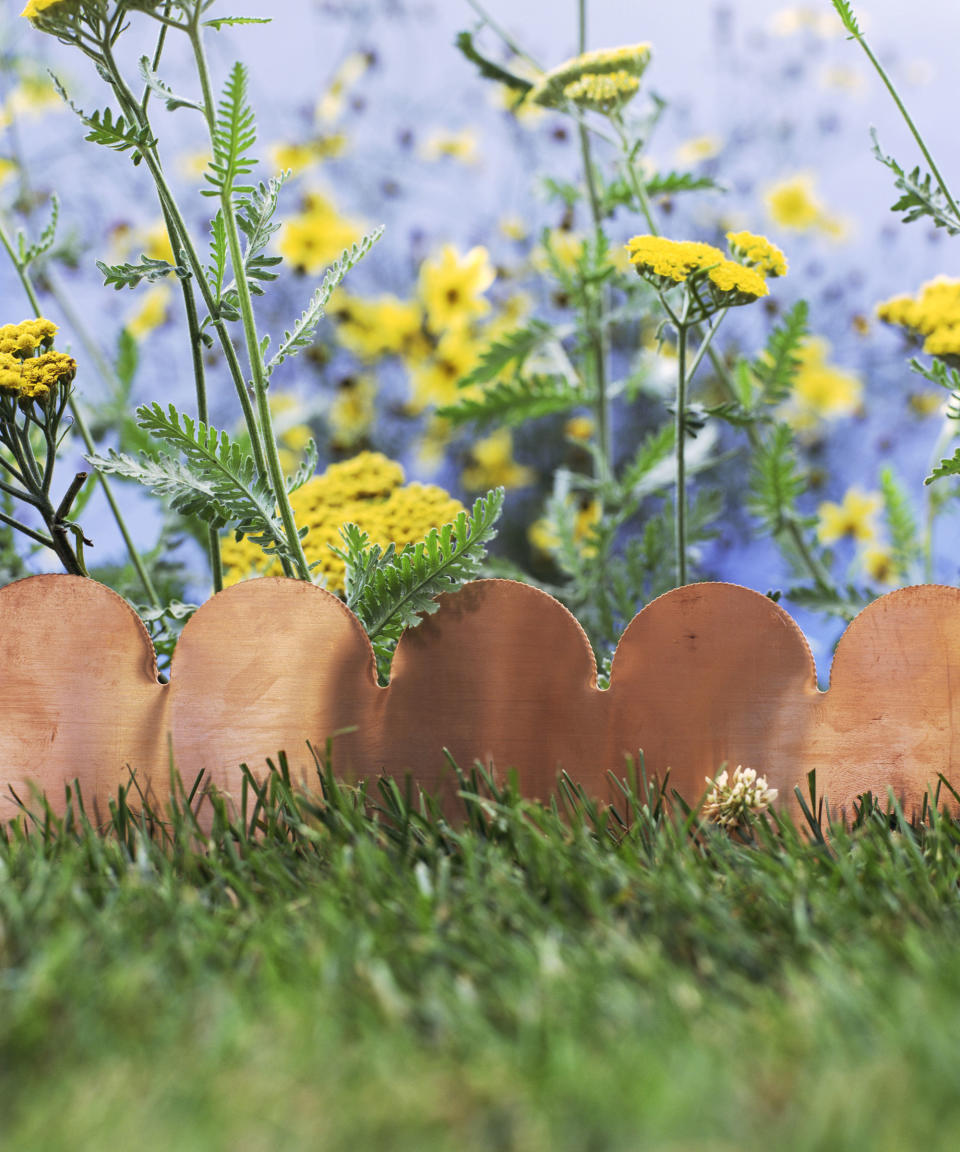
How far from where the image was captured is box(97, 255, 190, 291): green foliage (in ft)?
2.27

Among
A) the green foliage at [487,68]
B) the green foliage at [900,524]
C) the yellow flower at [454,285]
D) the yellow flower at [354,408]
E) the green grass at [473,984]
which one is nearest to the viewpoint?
the green grass at [473,984]

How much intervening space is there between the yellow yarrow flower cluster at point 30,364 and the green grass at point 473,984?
270mm

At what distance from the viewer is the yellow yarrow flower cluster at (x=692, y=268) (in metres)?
0.75

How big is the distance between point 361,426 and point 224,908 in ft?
4.75

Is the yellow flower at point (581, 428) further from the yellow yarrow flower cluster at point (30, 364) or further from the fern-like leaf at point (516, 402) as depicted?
the yellow yarrow flower cluster at point (30, 364)

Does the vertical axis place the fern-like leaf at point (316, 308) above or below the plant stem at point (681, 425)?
above

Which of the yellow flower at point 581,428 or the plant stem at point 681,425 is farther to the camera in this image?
the yellow flower at point 581,428

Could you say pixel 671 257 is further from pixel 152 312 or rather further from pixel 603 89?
pixel 152 312

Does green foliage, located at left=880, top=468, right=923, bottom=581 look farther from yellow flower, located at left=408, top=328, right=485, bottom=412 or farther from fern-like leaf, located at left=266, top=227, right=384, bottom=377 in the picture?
fern-like leaf, located at left=266, top=227, right=384, bottom=377

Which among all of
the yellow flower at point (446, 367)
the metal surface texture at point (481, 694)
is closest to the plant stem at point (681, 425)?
the metal surface texture at point (481, 694)

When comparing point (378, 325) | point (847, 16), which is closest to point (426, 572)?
point (847, 16)

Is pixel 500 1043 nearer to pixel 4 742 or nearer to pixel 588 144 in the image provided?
pixel 4 742

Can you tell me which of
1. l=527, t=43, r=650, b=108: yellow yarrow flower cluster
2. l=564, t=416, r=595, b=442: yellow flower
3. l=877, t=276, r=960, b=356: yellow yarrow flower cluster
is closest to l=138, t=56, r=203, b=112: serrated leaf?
l=527, t=43, r=650, b=108: yellow yarrow flower cluster

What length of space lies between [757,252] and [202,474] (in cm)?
46
